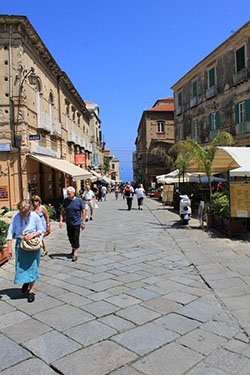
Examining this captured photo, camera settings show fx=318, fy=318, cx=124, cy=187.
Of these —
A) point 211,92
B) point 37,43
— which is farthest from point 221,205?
point 211,92

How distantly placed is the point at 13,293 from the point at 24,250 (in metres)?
0.78

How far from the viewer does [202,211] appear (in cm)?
985

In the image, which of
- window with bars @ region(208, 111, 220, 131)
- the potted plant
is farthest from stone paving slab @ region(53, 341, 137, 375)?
window with bars @ region(208, 111, 220, 131)

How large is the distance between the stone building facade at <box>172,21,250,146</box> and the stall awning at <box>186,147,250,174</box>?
5.89m

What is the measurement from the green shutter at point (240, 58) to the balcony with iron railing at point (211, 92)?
266cm

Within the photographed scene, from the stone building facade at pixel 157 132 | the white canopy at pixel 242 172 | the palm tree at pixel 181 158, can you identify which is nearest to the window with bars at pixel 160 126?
the stone building facade at pixel 157 132

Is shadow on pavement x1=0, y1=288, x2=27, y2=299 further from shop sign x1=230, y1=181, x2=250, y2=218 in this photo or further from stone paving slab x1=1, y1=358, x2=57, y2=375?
shop sign x1=230, y1=181, x2=250, y2=218

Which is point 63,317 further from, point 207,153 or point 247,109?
point 247,109

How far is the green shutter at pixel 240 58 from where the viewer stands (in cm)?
1859

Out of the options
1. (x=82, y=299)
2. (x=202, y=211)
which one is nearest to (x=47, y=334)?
(x=82, y=299)

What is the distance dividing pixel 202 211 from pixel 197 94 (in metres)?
16.9

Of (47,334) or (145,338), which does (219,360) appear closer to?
(145,338)

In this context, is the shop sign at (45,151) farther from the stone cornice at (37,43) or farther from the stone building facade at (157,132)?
the stone building facade at (157,132)

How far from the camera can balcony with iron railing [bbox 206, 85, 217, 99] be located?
21.7m
